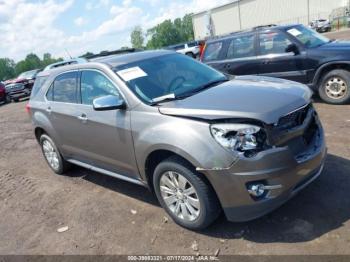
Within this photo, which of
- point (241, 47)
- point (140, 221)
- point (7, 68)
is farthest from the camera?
point (7, 68)

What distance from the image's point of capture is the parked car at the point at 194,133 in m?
3.21

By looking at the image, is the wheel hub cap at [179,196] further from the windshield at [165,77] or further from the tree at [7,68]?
the tree at [7,68]

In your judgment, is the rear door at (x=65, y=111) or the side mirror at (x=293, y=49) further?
the side mirror at (x=293, y=49)

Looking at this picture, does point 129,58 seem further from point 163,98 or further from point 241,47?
point 241,47

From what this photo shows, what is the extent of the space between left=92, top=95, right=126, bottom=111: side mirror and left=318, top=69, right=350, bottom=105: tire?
5.12 metres

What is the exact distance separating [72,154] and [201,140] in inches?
107

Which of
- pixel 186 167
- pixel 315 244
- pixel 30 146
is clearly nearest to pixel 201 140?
pixel 186 167

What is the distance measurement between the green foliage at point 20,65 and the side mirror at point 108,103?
113739 millimetres

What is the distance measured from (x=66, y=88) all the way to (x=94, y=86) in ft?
2.64

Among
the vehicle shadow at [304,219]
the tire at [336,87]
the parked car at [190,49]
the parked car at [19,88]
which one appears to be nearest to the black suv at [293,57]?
the tire at [336,87]

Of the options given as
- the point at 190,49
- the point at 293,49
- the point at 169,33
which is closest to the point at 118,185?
the point at 293,49

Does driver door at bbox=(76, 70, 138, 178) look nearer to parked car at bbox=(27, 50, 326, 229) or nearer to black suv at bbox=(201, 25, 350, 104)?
parked car at bbox=(27, 50, 326, 229)

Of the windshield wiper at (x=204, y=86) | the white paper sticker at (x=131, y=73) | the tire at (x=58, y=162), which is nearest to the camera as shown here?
the windshield wiper at (x=204, y=86)

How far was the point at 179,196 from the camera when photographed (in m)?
3.74
